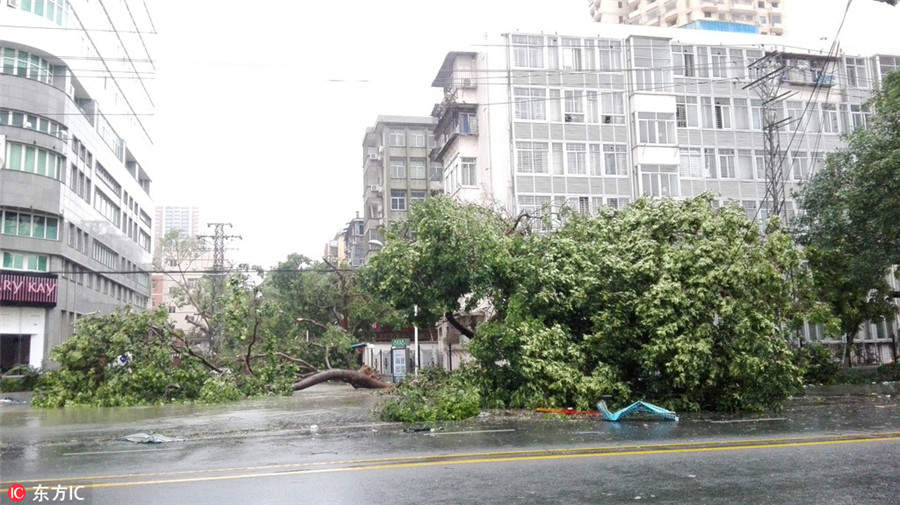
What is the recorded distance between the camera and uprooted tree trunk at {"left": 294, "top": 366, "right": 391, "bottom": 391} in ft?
85.1

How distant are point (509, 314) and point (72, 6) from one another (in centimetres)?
3655

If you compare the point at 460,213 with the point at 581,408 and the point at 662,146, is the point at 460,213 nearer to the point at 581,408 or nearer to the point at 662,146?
the point at 581,408

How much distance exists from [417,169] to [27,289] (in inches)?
1330

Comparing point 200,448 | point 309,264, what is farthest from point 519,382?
point 309,264

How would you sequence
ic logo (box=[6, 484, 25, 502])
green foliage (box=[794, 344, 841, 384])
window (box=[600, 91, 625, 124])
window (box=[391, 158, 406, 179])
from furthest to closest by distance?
window (box=[391, 158, 406, 179])
window (box=[600, 91, 625, 124])
green foliage (box=[794, 344, 841, 384])
ic logo (box=[6, 484, 25, 502])

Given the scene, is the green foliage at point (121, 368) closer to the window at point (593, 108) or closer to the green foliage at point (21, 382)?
the green foliage at point (21, 382)

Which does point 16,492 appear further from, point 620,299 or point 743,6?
point 743,6

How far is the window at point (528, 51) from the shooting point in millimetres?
33438

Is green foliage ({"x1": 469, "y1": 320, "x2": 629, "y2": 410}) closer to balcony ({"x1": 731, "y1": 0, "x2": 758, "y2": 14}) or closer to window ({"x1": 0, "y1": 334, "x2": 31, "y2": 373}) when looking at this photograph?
window ({"x1": 0, "y1": 334, "x2": 31, "y2": 373})

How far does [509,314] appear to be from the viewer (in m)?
17.8

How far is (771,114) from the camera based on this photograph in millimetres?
34688

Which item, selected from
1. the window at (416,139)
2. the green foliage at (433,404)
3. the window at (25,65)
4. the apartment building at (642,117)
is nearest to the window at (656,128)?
the apartment building at (642,117)

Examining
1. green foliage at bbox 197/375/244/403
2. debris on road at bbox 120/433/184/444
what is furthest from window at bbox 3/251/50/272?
debris on road at bbox 120/433/184/444

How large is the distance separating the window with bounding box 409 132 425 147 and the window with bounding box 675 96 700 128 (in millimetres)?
33004
